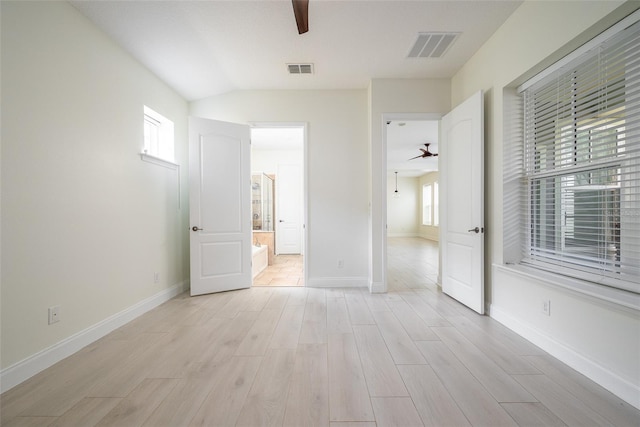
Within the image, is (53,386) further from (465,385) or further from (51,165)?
(465,385)

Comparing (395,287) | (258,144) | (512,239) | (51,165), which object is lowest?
(395,287)

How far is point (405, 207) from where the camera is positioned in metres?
11.7

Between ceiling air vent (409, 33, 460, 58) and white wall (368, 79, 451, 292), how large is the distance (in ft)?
1.62

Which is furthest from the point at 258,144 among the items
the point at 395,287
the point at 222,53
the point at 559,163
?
the point at 559,163

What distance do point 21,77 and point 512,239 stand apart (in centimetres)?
395

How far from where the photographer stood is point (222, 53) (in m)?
2.76

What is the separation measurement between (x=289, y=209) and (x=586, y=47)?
18.4 feet

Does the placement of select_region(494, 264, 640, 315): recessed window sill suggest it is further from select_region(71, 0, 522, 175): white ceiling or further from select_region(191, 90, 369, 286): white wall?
select_region(71, 0, 522, 175): white ceiling

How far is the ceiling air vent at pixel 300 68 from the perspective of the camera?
3.00m

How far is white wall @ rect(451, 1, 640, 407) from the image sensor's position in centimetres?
148

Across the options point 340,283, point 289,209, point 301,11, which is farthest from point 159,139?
point 289,209

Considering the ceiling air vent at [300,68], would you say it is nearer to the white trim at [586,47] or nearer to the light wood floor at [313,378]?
the white trim at [586,47]

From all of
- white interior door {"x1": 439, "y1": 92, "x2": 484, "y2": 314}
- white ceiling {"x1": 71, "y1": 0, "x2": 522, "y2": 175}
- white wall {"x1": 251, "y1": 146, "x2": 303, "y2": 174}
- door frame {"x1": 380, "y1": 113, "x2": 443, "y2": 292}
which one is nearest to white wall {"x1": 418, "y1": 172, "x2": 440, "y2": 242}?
white wall {"x1": 251, "y1": 146, "x2": 303, "y2": 174}

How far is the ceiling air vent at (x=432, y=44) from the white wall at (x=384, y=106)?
494mm
